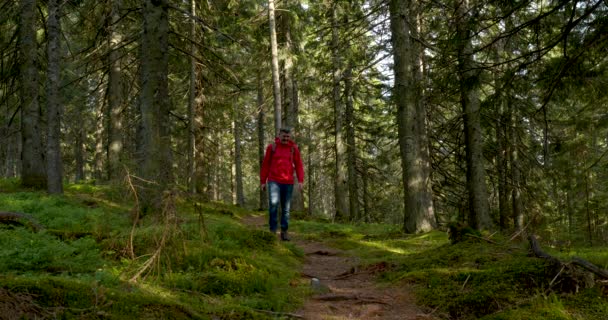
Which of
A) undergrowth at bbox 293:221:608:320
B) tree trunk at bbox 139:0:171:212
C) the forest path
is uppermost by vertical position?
tree trunk at bbox 139:0:171:212

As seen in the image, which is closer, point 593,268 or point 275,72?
point 593,268

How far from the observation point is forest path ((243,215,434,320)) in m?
4.35

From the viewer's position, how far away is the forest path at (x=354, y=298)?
435cm

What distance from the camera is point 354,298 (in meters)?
4.88

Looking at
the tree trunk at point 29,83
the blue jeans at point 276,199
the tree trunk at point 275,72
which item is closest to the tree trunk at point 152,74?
the blue jeans at point 276,199

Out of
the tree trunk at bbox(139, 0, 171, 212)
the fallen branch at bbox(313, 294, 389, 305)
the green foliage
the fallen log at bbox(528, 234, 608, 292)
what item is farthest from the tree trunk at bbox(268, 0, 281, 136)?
the fallen log at bbox(528, 234, 608, 292)

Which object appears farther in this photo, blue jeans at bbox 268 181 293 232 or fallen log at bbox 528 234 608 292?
blue jeans at bbox 268 181 293 232

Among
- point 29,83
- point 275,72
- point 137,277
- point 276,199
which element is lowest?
point 137,277

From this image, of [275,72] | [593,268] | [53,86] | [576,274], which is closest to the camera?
[593,268]

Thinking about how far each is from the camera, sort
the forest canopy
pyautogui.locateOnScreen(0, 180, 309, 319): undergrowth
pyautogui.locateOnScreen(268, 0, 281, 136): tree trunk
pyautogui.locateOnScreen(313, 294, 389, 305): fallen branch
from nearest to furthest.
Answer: pyautogui.locateOnScreen(0, 180, 309, 319): undergrowth → pyautogui.locateOnScreen(313, 294, 389, 305): fallen branch → the forest canopy → pyautogui.locateOnScreen(268, 0, 281, 136): tree trunk

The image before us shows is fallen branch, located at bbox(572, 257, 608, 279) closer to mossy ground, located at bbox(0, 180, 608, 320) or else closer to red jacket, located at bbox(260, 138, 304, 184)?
mossy ground, located at bbox(0, 180, 608, 320)

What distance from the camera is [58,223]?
25.1 ft

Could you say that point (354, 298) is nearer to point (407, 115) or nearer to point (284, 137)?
point (284, 137)

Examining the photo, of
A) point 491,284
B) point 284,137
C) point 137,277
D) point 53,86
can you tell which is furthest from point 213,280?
point 53,86
